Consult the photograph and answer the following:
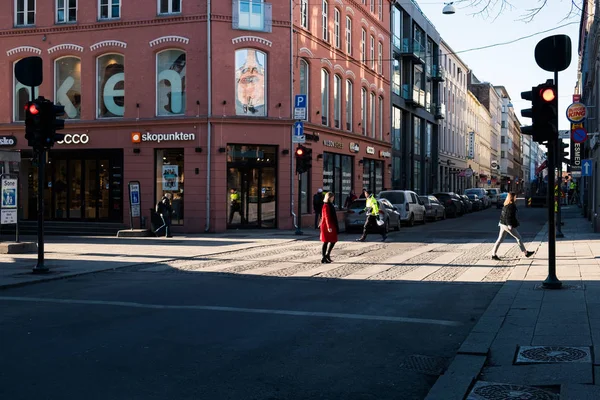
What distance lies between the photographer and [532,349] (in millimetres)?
7070

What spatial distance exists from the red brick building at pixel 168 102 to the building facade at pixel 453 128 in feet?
117

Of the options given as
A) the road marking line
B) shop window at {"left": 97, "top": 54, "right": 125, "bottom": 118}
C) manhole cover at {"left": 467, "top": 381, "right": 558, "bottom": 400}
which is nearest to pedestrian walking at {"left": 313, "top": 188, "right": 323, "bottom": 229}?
shop window at {"left": 97, "top": 54, "right": 125, "bottom": 118}

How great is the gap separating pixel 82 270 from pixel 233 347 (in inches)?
335

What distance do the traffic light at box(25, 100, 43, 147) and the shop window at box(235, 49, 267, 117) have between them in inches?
581

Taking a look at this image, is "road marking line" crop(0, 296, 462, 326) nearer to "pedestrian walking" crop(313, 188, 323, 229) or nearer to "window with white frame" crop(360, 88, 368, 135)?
"pedestrian walking" crop(313, 188, 323, 229)

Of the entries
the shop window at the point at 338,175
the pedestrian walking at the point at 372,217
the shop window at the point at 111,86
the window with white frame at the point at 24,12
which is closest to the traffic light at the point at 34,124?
the pedestrian walking at the point at 372,217

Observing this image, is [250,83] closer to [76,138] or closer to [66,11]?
[76,138]

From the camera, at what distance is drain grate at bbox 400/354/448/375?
6562 millimetres

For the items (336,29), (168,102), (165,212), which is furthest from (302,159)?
(336,29)

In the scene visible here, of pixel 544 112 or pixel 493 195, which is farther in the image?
pixel 493 195

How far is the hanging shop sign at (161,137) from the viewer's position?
2848cm

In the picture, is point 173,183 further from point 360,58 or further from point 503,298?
point 503,298

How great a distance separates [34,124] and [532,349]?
10.8m

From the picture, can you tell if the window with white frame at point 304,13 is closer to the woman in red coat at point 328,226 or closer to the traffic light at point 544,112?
the woman in red coat at point 328,226
